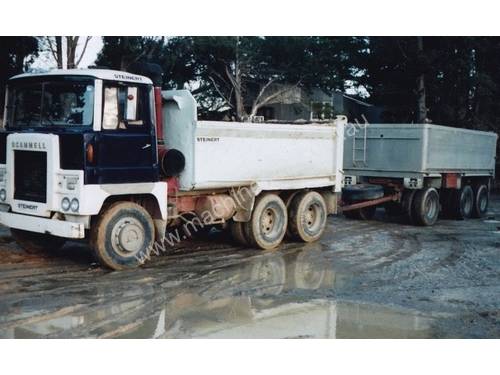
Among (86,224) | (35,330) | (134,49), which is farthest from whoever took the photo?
(134,49)

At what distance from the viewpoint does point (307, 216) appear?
39.9ft

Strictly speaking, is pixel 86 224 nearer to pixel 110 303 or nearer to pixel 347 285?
pixel 110 303

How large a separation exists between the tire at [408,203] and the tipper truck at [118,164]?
5.52 m

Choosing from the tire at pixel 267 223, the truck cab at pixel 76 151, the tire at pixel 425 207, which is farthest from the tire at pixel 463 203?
the truck cab at pixel 76 151

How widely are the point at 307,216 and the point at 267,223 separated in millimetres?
1081

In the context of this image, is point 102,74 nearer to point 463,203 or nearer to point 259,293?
point 259,293

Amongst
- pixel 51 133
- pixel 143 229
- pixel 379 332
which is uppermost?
pixel 51 133

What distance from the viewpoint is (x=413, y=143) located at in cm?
1477

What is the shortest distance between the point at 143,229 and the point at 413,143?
807cm

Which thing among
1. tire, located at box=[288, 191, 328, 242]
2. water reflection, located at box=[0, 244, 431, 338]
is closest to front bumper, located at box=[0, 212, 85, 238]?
water reflection, located at box=[0, 244, 431, 338]

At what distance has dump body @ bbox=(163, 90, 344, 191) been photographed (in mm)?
9664

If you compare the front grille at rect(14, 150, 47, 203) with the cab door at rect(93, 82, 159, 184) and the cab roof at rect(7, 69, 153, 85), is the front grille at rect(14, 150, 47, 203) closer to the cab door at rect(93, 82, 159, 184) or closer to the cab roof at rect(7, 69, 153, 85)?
the cab door at rect(93, 82, 159, 184)

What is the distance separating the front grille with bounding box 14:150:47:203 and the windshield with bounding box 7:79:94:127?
0.48 m

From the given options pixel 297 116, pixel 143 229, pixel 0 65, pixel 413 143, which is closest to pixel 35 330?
pixel 143 229
